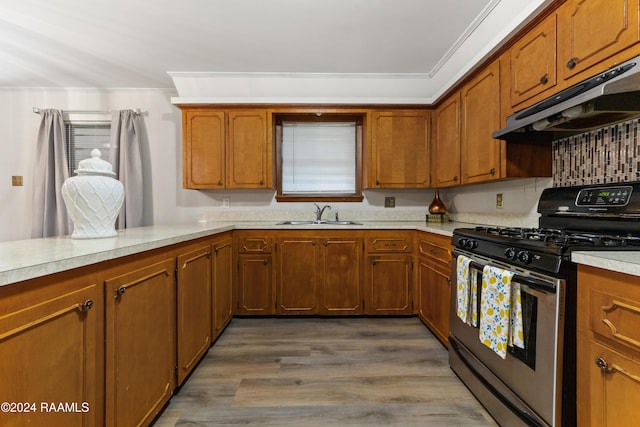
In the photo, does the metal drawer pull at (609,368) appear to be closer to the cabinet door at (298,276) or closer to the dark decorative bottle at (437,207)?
the cabinet door at (298,276)

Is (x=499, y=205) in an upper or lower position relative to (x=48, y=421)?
upper

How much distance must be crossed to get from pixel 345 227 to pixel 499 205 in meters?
1.30

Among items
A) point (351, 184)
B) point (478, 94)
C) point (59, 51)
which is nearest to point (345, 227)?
point (351, 184)

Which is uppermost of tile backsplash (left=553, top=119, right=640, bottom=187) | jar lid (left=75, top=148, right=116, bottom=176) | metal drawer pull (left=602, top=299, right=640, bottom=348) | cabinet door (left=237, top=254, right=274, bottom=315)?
tile backsplash (left=553, top=119, right=640, bottom=187)

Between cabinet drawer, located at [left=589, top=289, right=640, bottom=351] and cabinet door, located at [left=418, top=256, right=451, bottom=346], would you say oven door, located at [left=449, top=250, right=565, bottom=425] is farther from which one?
cabinet door, located at [left=418, top=256, right=451, bottom=346]

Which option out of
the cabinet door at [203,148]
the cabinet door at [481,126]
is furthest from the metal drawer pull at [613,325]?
the cabinet door at [203,148]

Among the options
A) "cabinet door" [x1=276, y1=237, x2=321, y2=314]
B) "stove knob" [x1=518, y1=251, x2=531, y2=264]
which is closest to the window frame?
"cabinet door" [x1=276, y1=237, x2=321, y2=314]

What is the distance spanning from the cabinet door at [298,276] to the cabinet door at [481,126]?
1458 mm

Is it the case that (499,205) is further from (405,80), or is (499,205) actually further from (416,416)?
(416,416)

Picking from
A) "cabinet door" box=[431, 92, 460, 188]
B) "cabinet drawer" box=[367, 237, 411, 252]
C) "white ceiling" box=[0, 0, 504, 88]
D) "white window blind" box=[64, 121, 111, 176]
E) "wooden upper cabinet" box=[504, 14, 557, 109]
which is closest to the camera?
"wooden upper cabinet" box=[504, 14, 557, 109]

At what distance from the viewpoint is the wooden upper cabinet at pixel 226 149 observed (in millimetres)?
3033

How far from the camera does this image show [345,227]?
108 inches

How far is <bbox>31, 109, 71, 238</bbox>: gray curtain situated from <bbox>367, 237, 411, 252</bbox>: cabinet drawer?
315 centimetres

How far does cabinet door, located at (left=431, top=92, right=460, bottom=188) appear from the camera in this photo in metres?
2.61
